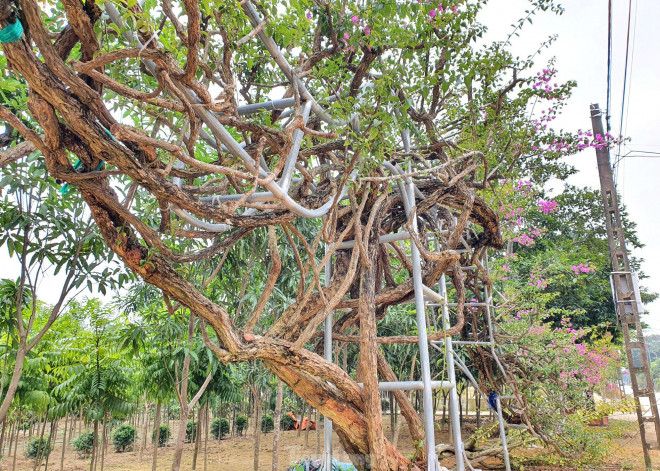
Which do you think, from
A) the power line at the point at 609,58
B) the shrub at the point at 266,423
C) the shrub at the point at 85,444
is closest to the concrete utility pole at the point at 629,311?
the power line at the point at 609,58

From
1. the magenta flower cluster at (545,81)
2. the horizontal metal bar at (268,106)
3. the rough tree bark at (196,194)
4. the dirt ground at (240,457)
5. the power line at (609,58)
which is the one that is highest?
the power line at (609,58)

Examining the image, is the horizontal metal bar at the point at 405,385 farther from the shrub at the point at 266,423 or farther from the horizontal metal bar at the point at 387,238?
the shrub at the point at 266,423

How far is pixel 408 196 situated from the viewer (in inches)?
135

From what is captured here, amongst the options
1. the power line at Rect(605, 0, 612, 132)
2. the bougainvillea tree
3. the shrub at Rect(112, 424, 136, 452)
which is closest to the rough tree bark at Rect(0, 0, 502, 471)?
the bougainvillea tree

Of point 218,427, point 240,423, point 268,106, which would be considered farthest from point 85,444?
point 268,106

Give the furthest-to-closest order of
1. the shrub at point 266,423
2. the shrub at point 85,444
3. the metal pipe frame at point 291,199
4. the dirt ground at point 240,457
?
the shrub at point 266,423 → the shrub at point 85,444 → the dirt ground at point 240,457 → the metal pipe frame at point 291,199

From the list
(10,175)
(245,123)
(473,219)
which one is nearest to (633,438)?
(473,219)

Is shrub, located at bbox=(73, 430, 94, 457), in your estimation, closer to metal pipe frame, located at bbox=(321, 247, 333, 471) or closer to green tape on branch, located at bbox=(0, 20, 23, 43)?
metal pipe frame, located at bbox=(321, 247, 333, 471)

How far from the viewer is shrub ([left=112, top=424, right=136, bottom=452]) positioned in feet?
37.7

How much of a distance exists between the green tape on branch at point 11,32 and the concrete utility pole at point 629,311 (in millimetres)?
→ 7206

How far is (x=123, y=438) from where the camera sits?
11516mm

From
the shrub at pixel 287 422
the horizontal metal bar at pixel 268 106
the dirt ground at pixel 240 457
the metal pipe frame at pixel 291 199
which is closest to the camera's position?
the metal pipe frame at pixel 291 199

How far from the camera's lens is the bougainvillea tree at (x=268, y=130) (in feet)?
5.66

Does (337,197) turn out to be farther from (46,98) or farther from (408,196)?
(46,98)
